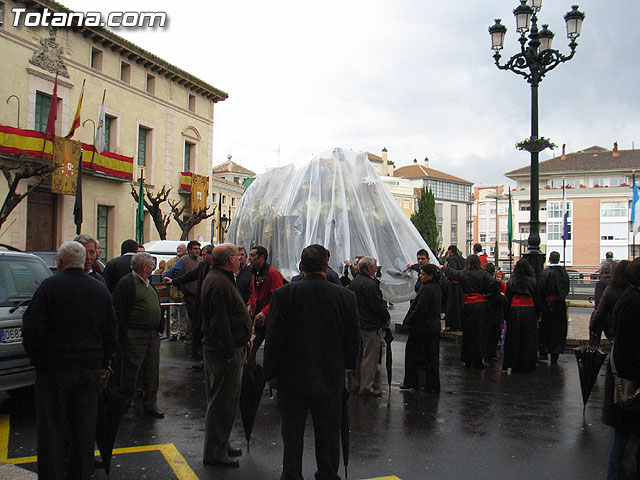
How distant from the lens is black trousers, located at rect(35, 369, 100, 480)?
3.92m

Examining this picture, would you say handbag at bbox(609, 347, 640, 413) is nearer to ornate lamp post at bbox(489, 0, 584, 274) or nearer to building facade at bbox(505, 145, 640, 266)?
ornate lamp post at bbox(489, 0, 584, 274)

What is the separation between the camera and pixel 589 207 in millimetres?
64188

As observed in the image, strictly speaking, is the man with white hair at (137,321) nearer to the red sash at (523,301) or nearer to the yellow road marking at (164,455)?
the yellow road marking at (164,455)

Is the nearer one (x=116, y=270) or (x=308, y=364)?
(x=308, y=364)

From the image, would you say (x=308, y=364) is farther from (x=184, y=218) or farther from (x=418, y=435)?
(x=184, y=218)

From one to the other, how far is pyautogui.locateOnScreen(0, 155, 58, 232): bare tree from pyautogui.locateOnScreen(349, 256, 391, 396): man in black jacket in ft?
51.6

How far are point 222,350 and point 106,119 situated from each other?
26336 mm

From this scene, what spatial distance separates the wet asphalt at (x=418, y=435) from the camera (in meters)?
4.70

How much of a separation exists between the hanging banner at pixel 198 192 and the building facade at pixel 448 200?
61144 mm

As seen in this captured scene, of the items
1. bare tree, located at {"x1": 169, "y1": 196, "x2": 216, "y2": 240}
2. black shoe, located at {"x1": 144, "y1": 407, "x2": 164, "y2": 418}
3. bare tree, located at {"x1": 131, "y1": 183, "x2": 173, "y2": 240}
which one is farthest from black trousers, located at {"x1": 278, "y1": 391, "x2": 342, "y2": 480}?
bare tree, located at {"x1": 169, "y1": 196, "x2": 216, "y2": 240}

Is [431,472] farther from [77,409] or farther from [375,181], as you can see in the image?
[375,181]

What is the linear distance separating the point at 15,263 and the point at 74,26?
74.5 ft

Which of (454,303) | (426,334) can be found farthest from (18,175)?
(426,334)

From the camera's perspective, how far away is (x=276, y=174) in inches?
476
